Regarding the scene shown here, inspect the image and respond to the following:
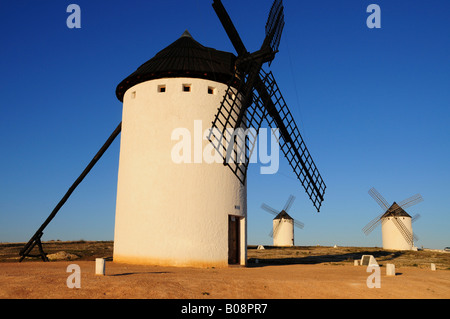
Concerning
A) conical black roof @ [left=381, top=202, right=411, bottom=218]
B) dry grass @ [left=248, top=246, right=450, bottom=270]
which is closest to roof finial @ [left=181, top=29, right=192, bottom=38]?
dry grass @ [left=248, top=246, right=450, bottom=270]

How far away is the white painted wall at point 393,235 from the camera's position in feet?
143

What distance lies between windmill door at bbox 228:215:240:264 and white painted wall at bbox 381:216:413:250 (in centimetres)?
3496

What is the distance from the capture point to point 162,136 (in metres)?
14.8

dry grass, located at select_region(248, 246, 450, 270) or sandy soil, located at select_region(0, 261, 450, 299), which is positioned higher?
sandy soil, located at select_region(0, 261, 450, 299)

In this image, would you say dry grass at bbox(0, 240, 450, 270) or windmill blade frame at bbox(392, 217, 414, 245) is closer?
dry grass at bbox(0, 240, 450, 270)

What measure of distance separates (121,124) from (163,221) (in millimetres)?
5534

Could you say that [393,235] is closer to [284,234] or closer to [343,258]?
[284,234]

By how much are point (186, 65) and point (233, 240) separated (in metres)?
7.63

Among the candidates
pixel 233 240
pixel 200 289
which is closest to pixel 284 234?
pixel 233 240

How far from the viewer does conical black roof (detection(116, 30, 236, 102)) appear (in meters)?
15.2

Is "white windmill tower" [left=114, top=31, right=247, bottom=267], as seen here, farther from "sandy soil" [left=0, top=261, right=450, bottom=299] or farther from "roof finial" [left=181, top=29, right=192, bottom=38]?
"sandy soil" [left=0, top=261, right=450, bottom=299]

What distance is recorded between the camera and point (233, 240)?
15.6 m

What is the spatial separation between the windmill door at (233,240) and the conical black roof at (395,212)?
35.3 meters
